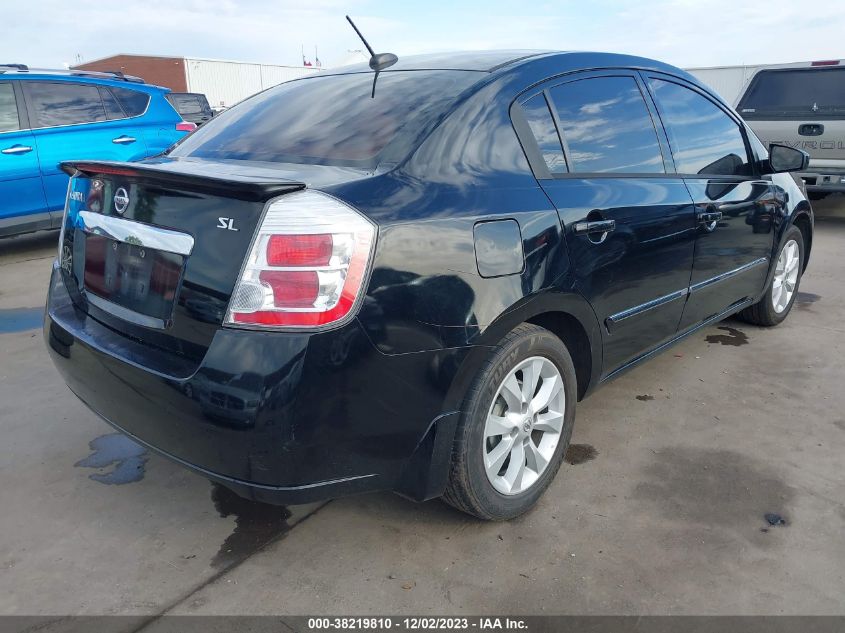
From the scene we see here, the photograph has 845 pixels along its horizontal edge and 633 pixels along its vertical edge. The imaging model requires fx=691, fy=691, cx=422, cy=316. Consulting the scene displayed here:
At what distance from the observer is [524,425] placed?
2.48 m

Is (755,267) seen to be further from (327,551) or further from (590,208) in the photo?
(327,551)

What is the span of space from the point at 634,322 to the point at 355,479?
1.51m

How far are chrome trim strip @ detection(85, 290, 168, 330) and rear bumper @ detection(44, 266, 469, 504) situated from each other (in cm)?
7

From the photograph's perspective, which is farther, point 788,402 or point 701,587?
point 788,402

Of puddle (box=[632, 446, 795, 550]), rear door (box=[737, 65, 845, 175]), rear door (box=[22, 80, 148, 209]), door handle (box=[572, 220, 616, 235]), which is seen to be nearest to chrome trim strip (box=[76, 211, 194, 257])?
door handle (box=[572, 220, 616, 235])

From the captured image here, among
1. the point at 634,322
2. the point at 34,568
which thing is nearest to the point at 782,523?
the point at 634,322

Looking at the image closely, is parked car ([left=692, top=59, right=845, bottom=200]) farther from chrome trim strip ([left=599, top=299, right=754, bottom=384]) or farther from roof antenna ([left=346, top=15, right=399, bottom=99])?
roof antenna ([left=346, top=15, right=399, bottom=99])

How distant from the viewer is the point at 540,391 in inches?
101

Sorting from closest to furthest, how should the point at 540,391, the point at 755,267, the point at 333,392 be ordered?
1. the point at 333,392
2. the point at 540,391
3. the point at 755,267

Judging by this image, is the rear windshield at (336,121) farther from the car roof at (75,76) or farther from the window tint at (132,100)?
the window tint at (132,100)

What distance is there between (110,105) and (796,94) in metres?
8.05

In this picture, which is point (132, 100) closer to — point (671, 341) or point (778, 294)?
point (671, 341)

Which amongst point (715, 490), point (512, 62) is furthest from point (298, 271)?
point (715, 490)

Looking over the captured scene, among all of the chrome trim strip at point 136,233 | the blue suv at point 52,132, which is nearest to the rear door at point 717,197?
the chrome trim strip at point 136,233
